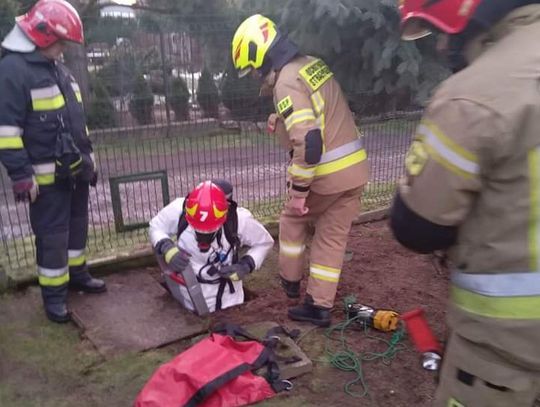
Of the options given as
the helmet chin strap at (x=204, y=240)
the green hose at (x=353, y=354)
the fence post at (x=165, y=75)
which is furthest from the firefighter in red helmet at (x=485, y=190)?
the fence post at (x=165, y=75)

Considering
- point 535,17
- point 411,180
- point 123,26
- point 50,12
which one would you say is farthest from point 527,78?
point 123,26

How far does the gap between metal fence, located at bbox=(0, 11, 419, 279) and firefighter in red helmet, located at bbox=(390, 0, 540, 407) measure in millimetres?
3716

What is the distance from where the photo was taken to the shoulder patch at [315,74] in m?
3.82

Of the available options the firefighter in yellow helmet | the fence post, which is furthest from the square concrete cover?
the fence post

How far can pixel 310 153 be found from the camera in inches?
146

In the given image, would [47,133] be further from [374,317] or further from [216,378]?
[374,317]

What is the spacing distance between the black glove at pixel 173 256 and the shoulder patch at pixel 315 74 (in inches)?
58.8

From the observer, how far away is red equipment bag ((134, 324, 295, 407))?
3.11 metres

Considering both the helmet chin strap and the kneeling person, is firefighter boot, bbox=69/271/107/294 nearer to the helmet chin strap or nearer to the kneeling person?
the kneeling person

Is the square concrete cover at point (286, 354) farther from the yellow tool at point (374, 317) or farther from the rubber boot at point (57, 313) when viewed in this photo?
the rubber boot at point (57, 313)

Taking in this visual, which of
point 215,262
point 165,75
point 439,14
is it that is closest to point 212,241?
point 215,262

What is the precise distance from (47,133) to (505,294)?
3.22m

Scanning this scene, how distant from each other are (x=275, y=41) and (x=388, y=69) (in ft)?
3.35

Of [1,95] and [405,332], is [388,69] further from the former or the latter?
[1,95]
